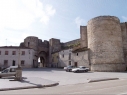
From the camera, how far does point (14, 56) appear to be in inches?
1652

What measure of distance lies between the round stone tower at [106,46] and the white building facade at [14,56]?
2067 centimetres

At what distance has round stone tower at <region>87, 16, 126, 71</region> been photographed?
30797mm

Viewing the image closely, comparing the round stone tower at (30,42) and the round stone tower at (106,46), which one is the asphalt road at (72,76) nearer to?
the round stone tower at (106,46)

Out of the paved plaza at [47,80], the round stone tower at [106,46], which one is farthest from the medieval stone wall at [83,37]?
the paved plaza at [47,80]

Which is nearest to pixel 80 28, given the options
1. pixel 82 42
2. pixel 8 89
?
pixel 82 42

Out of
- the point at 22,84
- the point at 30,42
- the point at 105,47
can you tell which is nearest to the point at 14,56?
the point at 30,42

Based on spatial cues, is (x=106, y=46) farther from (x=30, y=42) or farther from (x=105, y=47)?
(x=30, y=42)

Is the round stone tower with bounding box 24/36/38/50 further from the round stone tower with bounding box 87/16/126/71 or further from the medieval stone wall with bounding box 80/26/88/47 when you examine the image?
the round stone tower with bounding box 87/16/126/71

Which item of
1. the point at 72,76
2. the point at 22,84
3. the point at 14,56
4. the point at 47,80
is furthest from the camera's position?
the point at 14,56

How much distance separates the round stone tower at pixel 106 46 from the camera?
101ft

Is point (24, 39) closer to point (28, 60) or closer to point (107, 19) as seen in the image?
point (28, 60)

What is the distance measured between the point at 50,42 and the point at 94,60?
97.7 feet

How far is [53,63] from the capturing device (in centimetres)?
5197

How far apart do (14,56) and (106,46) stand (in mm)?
27470
